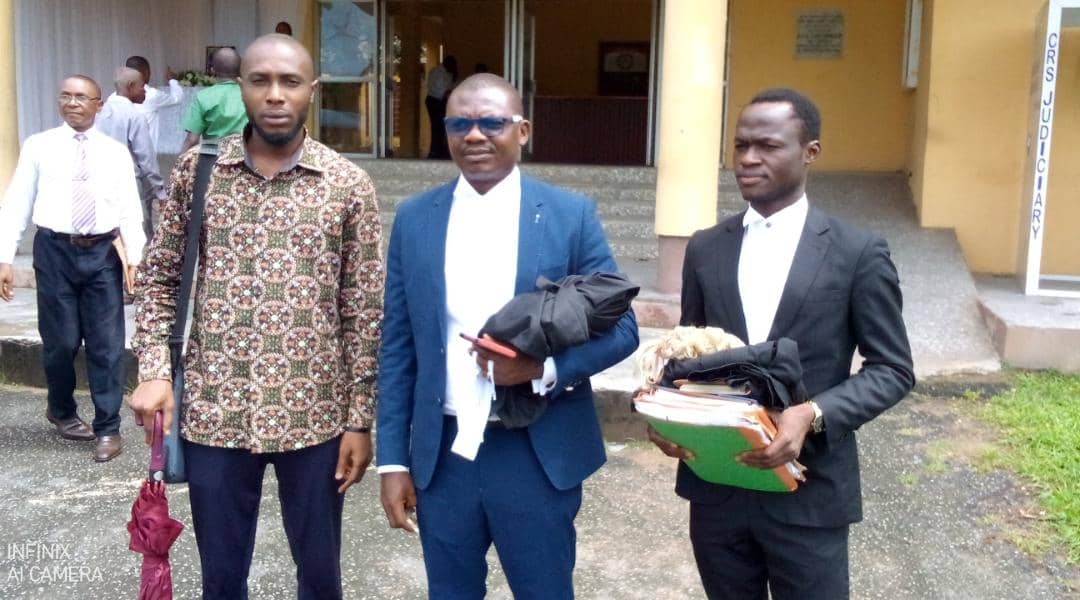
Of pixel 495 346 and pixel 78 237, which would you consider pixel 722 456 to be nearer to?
pixel 495 346

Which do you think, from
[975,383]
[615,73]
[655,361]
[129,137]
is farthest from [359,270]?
[615,73]

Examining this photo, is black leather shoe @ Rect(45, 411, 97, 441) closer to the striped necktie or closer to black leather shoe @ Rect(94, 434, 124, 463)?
black leather shoe @ Rect(94, 434, 124, 463)

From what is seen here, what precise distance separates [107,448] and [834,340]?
162 inches

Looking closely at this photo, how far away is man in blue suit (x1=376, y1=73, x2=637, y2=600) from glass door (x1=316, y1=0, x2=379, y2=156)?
1052 cm

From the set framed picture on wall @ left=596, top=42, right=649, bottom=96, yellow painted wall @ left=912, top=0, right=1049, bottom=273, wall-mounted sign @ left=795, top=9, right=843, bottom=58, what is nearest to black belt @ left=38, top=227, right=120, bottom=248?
yellow painted wall @ left=912, top=0, right=1049, bottom=273

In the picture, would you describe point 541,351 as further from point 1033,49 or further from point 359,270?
point 1033,49

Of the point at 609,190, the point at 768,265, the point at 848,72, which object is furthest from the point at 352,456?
the point at 848,72

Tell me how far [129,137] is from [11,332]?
1807 millimetres

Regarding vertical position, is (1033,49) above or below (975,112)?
above

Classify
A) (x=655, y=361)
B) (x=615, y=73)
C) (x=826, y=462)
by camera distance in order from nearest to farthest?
(x=655, y=361)
(x=826, y=462)
(x=615, y=73)

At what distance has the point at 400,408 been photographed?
2.47m

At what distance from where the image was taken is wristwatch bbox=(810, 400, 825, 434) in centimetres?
215

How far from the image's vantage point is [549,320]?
82.7 inches

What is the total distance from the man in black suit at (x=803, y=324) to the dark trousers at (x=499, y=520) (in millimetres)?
324
